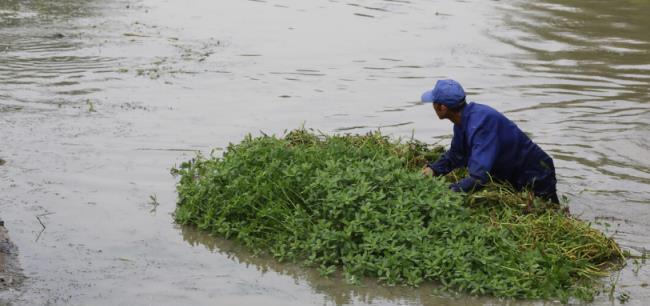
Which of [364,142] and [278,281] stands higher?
[364,142]

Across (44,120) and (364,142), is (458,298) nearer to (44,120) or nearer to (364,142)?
(364,142)

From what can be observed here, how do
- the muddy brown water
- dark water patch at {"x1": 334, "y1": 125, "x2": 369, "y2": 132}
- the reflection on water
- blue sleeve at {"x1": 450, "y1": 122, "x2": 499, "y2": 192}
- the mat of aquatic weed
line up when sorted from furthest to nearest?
dark water patch at {"x1": 334, "y1": 125, "x2": 369, "y2": 132}
the reflection on water
blue sleeve at {"x1": 450, "y1": 122, "x2": 499, "y2": 192}
the muddy brown water
the mat of aquatic weed

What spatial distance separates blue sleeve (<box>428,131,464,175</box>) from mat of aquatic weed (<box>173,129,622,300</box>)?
210mm

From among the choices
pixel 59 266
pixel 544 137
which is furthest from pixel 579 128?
pixel 59 266

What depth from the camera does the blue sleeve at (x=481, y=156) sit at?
6684 mm

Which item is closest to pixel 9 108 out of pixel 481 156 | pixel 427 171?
pixel 427 171

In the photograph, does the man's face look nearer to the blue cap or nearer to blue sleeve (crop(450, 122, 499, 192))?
the blue cap

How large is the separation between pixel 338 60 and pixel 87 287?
7777mm

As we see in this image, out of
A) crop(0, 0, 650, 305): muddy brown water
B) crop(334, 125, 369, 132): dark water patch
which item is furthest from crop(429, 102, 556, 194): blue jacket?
crop(334, 125, 369, 132): dark water patch

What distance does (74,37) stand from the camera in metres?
14.1

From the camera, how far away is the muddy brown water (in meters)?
6.29

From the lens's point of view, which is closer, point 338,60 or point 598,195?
point 598,195

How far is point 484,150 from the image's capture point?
22.0ft

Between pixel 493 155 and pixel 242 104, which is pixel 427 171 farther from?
pixel 242 104
